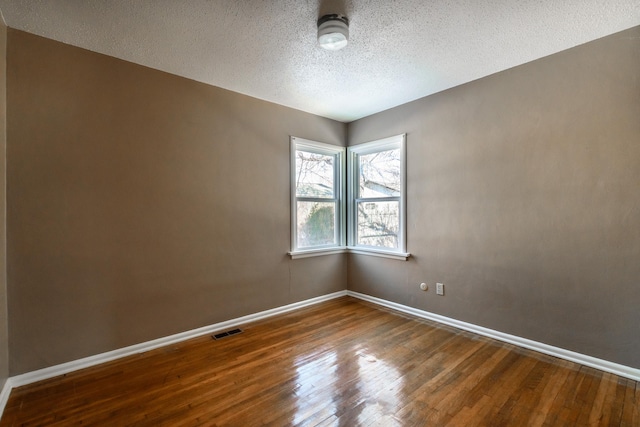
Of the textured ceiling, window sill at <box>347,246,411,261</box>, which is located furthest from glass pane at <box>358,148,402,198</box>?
the textured ceiling

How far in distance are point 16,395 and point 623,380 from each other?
4272 millimetres

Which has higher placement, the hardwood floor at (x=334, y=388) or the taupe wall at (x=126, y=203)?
the taupe wall at (x=126, y=203)

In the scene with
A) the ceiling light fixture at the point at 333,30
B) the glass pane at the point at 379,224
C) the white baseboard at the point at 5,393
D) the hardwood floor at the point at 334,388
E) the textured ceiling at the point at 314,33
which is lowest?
the hardwood floor at the point at 334,388

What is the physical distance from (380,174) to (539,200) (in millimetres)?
1809

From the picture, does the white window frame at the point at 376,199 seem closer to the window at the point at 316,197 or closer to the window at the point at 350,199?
the window at the point at 350,199

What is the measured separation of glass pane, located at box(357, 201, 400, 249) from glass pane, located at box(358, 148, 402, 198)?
16 cm

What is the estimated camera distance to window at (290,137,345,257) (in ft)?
12.3

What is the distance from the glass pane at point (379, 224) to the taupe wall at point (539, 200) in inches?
11.0

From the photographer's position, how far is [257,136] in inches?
132

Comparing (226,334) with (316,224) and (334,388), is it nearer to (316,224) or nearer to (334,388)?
(334,388)

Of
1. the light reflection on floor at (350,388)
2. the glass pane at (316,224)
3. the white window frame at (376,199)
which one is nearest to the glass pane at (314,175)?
the glass pane at (316,224)

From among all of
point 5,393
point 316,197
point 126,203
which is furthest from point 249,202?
point 5,393

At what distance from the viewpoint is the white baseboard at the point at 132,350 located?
2.13m

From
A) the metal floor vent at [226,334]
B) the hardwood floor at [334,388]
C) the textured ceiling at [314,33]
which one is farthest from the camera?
the metal floor vent at [226,334]
